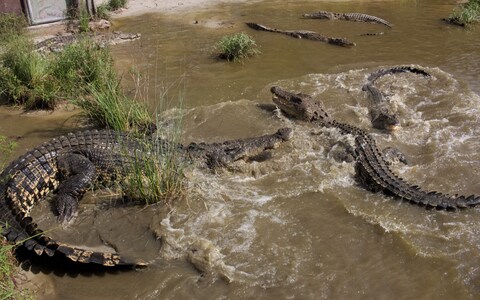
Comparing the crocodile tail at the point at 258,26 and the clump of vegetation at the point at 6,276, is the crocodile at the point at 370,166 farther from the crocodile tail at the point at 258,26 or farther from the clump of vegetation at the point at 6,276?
the crocodile tail at the point at 258,26

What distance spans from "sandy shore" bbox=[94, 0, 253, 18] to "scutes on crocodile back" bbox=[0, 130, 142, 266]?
9.46 m

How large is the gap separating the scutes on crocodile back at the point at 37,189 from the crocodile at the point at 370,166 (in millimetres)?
3090

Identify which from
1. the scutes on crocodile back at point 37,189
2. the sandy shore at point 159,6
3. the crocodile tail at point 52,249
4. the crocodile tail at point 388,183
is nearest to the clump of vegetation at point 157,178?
the scutes on crocodile back at point 37,189

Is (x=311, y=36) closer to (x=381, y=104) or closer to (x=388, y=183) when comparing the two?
(x=381, y=104)

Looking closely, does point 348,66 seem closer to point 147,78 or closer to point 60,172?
point 147,78

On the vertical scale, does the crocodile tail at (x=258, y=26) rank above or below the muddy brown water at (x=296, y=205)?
above

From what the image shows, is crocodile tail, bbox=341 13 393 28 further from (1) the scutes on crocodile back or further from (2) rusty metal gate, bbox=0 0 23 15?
(2) rusty metal gate, bbox=0 0 23 15

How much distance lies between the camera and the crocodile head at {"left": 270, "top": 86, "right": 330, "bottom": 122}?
7.26 meters

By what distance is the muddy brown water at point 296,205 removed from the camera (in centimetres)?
404

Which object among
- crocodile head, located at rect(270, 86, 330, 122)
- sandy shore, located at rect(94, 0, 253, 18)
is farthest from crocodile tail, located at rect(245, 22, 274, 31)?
crocodile head, located at rect(270, 86, 330, 122)

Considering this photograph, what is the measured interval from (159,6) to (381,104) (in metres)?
9.87

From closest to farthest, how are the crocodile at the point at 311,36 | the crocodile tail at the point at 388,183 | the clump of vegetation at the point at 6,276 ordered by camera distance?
the clump of vegetation at the point at 6,276
the crocodile tail at the point at 388,183
the crocodile at the point at 311,36

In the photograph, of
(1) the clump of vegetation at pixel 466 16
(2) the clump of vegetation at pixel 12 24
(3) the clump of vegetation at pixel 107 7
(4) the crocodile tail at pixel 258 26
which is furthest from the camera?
(3) the clump of vegetation at pixel 107 7

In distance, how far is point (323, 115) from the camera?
23.9 feet
